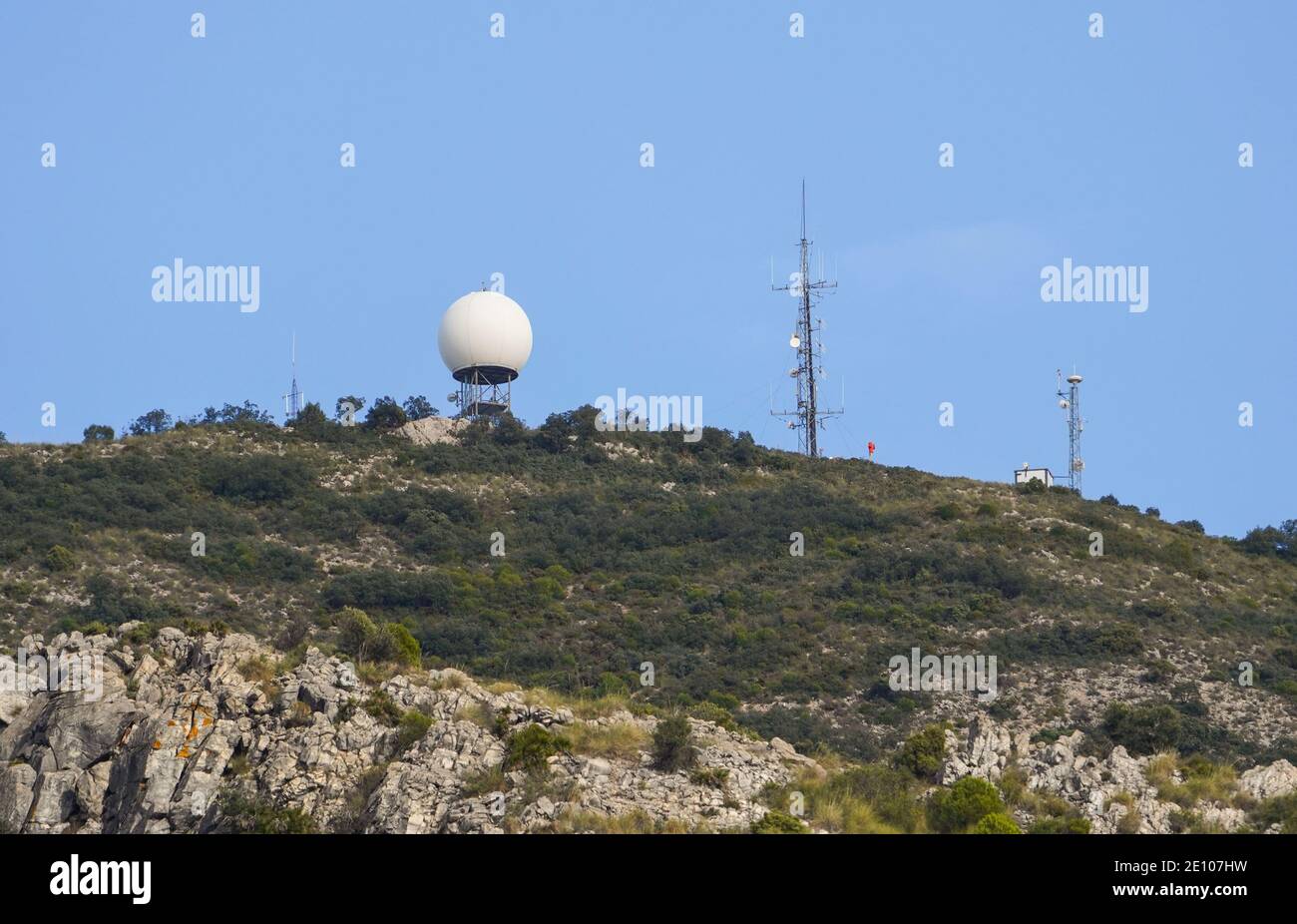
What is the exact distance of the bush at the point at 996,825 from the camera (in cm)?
2969

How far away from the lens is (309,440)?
72875 millimetres

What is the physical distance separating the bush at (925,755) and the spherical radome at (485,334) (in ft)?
128

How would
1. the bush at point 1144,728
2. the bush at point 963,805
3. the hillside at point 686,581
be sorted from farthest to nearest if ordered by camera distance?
the hillside at point 686,581 < the bush at point 1144,728 < the bush at point 963,805

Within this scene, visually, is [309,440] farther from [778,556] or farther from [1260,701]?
[1260,701]

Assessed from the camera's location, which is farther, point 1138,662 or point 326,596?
point 326,596

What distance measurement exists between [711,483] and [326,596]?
849 inches

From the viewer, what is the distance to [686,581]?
58781 millimetres

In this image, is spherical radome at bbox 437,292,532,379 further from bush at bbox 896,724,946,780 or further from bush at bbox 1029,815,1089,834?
bush at bbox 1029,815,1089,834

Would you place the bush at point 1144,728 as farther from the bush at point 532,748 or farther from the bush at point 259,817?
the bush at point 259,817

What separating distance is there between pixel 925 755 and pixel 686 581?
24.0 m

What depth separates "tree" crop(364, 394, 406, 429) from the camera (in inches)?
2968

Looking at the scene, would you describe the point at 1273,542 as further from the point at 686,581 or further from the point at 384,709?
the point at 384,709
